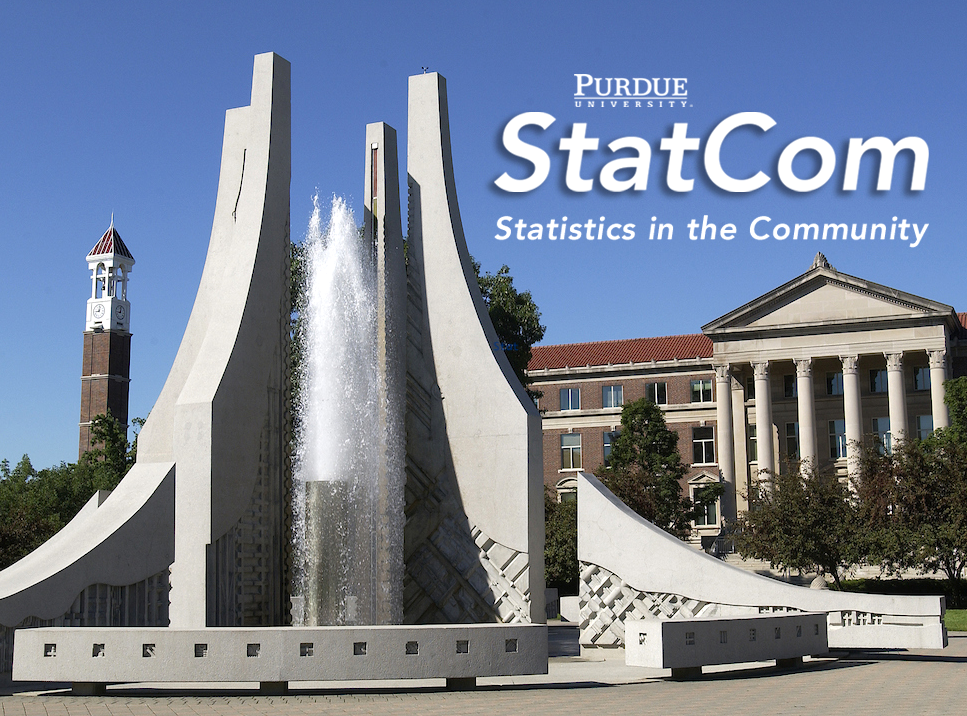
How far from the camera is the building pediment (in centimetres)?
5675

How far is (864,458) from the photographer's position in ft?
121

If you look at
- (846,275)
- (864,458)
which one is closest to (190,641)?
(864,458)

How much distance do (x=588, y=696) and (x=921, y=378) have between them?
5276cm

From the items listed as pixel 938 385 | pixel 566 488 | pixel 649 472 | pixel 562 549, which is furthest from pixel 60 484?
pixel 938 385

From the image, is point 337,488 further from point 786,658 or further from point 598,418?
point 598,418

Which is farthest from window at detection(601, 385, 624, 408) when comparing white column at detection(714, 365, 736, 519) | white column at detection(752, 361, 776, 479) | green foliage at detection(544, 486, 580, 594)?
green foliage at detection(544, 486, 580, 594)

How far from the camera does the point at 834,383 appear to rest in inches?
2453

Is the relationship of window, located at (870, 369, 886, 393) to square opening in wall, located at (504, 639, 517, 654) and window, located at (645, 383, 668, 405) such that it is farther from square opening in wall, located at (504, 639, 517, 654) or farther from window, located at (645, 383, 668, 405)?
square opening in wall, located at (504, 639, 517, 654)

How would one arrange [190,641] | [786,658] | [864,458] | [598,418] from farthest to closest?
[598,418] → [864,458] → [786,658] → [190,641]

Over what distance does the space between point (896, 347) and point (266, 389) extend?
4681 centimetres

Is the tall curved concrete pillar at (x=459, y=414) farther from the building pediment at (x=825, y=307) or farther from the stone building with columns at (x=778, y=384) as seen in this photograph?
the building pediment at (x=825, y=307)

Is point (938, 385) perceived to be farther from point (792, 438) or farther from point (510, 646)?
point (510, 646)

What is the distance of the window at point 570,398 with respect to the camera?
222ft

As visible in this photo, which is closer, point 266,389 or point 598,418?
point 266,389
